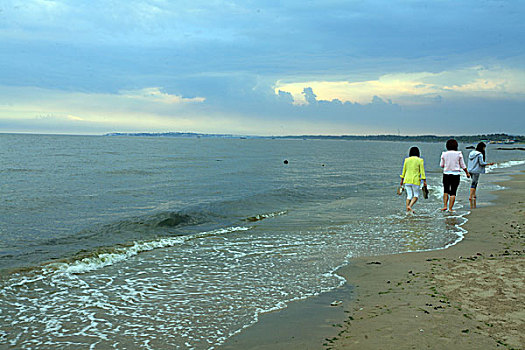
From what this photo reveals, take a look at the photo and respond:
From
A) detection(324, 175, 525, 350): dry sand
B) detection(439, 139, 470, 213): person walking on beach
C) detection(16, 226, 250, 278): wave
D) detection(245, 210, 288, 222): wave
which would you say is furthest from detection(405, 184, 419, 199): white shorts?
detection(16, 226, 250, 278): wave

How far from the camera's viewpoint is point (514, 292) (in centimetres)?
521

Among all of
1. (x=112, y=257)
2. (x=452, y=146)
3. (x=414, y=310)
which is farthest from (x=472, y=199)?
(x=112, y=257)

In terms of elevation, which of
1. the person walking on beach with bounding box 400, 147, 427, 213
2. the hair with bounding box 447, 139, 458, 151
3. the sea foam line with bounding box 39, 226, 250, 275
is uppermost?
the hair with bounding box 447, 139, 458, 151

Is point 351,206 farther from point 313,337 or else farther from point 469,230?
point 313,337

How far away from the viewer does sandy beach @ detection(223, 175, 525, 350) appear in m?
4.14

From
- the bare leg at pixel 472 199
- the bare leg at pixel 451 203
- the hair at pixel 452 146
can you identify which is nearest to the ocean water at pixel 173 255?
the bare leg at pixel 451 203

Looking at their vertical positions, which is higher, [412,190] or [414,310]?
[412,190]

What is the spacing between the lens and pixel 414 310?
491cm

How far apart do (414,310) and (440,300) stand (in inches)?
19.9

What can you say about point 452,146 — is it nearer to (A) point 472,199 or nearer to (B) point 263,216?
Answer: (A) point 472,199

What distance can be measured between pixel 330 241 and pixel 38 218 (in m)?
9.77

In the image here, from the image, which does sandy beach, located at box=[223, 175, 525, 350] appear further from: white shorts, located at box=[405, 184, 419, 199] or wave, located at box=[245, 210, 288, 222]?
wave, located at box=[245, 210, 288, 222]

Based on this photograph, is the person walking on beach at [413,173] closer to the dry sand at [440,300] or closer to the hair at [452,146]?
the hair at [452,146]

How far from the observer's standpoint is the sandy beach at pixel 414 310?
414cm
